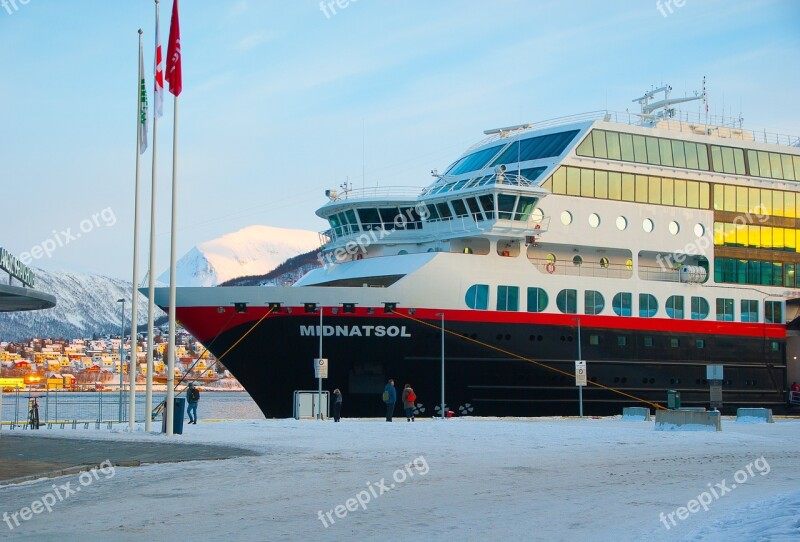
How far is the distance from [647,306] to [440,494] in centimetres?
2628

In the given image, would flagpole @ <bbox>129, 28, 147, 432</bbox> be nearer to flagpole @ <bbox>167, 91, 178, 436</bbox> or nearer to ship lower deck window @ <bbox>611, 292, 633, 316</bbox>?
flagpole @ <bbox>167, 91, 178, 436</bbox>

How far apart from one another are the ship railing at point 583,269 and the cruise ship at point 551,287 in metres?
0.06

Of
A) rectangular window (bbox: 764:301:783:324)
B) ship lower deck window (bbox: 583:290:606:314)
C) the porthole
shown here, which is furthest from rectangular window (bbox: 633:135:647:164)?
rectangular window (bbox: 764:301:783:324)

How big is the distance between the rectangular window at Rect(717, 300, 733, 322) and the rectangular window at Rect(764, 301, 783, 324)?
6.41 ft

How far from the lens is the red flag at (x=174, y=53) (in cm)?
2666

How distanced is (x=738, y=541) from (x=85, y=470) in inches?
401

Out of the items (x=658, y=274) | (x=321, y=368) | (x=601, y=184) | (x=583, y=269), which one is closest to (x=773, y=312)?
(x=658, y=274)

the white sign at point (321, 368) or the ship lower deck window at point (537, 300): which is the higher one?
the ship lower deck window at point (537, 300)

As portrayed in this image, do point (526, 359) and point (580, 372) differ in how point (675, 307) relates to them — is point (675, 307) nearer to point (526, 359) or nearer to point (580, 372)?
point (580, 372)

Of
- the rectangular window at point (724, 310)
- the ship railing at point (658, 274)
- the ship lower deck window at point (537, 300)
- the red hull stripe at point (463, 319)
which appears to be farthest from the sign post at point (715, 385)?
the rectangular window at point (724, 310)

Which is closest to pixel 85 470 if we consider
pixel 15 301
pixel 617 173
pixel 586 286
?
pixel 15 301

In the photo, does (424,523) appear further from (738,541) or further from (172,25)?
(172,25)

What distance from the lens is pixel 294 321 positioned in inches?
1332

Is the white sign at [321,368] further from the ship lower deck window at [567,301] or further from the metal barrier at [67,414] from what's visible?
the ship lower deck window at [567,301]
